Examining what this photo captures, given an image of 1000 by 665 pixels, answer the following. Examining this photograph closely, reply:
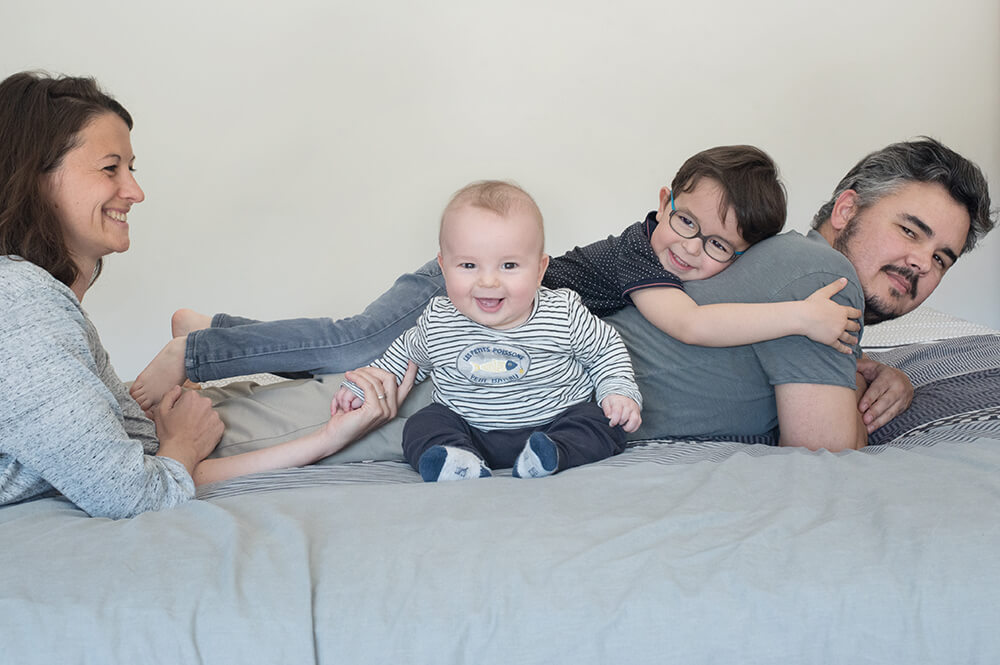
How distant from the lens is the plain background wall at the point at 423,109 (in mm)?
3629

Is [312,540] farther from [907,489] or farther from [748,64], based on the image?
[748,64]

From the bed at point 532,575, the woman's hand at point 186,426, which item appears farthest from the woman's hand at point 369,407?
the bed at point 532,575

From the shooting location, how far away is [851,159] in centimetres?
394

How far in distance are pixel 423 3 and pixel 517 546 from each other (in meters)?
2.96

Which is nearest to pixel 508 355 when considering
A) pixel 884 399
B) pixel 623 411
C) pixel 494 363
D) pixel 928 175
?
pixel 494 363

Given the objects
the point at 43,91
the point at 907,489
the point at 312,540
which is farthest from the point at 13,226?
the point at 907,489

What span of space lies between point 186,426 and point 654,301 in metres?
0.92

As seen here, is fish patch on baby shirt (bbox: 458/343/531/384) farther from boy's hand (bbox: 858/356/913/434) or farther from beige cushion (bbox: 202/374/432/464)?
boy's hand (bbox: 858/356/913/434)

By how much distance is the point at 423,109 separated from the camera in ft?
12.3

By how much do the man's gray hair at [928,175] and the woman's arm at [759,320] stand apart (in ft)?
1.33

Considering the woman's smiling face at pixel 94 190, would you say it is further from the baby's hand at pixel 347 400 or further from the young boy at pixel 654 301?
the baby's hand at pixel 347 400

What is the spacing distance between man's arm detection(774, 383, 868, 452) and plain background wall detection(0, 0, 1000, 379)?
2328 millimetres

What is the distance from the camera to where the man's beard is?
6.17 feet

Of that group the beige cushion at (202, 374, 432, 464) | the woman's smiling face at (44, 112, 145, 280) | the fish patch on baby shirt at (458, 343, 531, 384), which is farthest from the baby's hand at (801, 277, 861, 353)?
the woman's smiling face at (44, 112, 145, 280)
